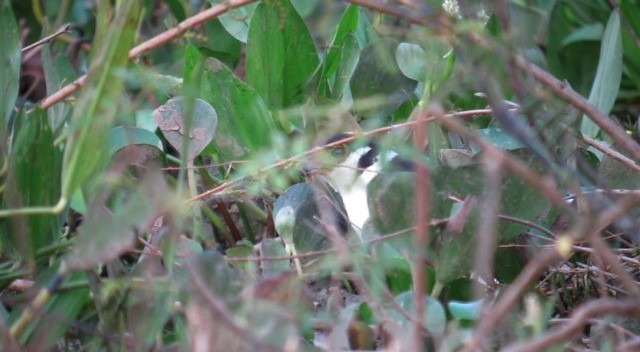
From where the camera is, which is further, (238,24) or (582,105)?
(238,24)

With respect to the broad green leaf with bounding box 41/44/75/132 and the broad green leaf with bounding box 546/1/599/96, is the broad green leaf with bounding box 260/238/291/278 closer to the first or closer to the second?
the broad green leaf with bounding box 41/44/75/132

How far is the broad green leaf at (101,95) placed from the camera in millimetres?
573

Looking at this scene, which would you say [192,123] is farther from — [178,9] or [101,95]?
[178,9]

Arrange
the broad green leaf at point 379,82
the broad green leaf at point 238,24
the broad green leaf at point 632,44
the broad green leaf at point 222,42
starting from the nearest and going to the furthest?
the broad green leaf at point 379,82 → the broad green leaf at point 238,24 → the broad green leaf at point 222,42 → the broad green leaf at point 632,44

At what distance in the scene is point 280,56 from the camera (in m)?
1.04

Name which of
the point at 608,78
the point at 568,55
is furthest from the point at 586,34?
the point at 608,78

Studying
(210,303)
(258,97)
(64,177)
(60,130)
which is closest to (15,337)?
(64,177)

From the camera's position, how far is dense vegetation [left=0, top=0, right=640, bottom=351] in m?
0.52

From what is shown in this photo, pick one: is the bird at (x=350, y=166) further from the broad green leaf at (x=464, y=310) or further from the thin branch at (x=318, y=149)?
the broad green leaf at (x=464, y=310)

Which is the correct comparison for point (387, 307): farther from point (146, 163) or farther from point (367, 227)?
point (146, 163)

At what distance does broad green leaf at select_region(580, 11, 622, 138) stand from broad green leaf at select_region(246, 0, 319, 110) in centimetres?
35

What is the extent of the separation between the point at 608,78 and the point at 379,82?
307mm

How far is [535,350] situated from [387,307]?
206 mm

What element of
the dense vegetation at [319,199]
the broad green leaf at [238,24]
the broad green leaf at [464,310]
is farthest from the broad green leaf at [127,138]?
the broad green leaf at [464,310]
